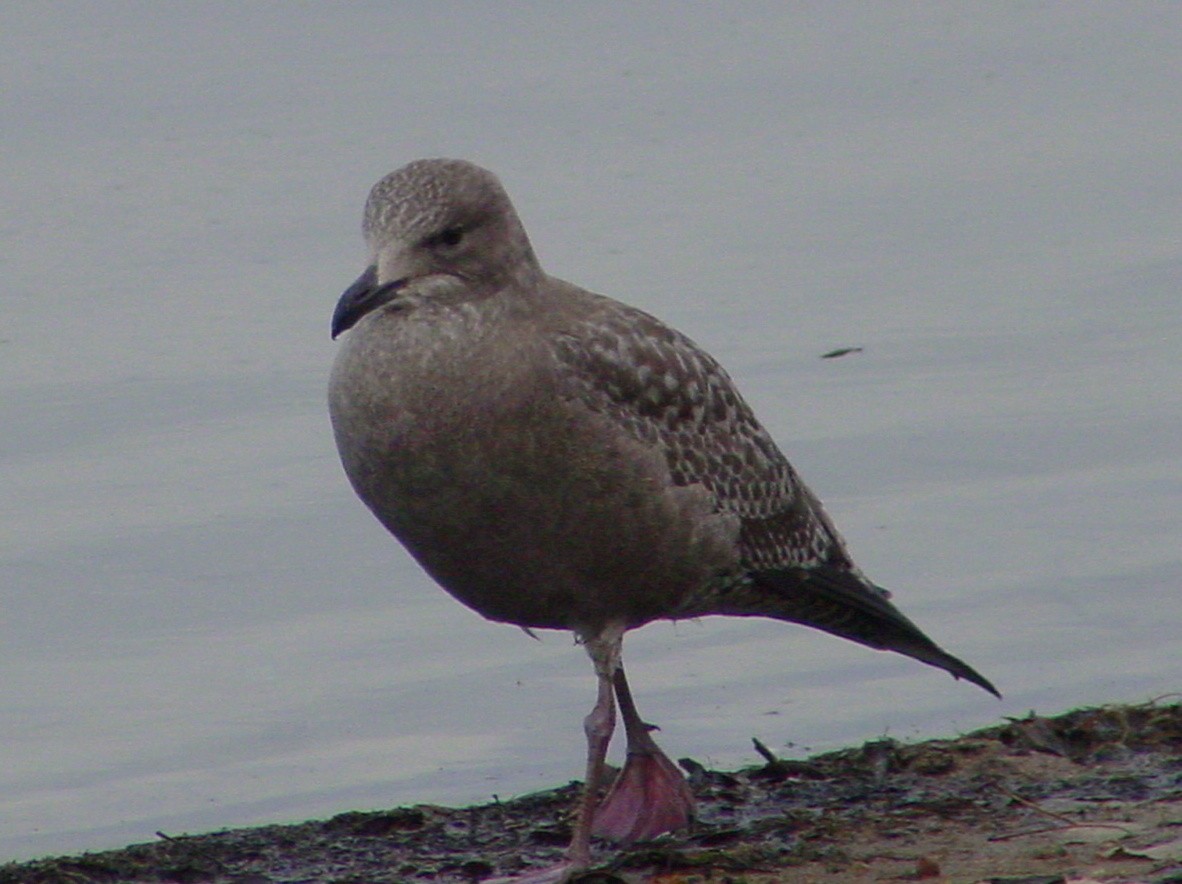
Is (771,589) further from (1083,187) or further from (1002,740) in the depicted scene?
(1083,187)

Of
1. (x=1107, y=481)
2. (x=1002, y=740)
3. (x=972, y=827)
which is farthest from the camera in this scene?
(x=1107, y=481)

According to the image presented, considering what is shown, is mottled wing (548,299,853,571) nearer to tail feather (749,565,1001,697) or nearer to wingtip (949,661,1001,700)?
tail feather (749,565,1001,697)

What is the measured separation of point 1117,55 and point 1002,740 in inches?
328

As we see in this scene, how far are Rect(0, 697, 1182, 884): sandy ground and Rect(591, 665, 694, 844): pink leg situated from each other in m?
0.08

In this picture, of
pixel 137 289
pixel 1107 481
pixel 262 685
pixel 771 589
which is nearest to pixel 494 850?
pixel 771 589

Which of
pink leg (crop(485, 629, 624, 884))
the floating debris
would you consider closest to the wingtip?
pink leg (crop(485, 629, 624, 884))

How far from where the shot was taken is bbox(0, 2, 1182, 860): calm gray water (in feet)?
34.4

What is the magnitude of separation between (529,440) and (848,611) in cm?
180

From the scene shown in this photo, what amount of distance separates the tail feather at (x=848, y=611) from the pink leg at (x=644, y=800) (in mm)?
589

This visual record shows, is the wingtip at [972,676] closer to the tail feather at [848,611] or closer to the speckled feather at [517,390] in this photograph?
the tail feather at [848,611]

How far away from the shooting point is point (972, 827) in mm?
7996

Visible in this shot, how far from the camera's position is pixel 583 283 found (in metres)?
13.8

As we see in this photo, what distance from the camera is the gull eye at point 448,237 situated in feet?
26.1

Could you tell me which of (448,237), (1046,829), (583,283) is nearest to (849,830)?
(1046,829)
